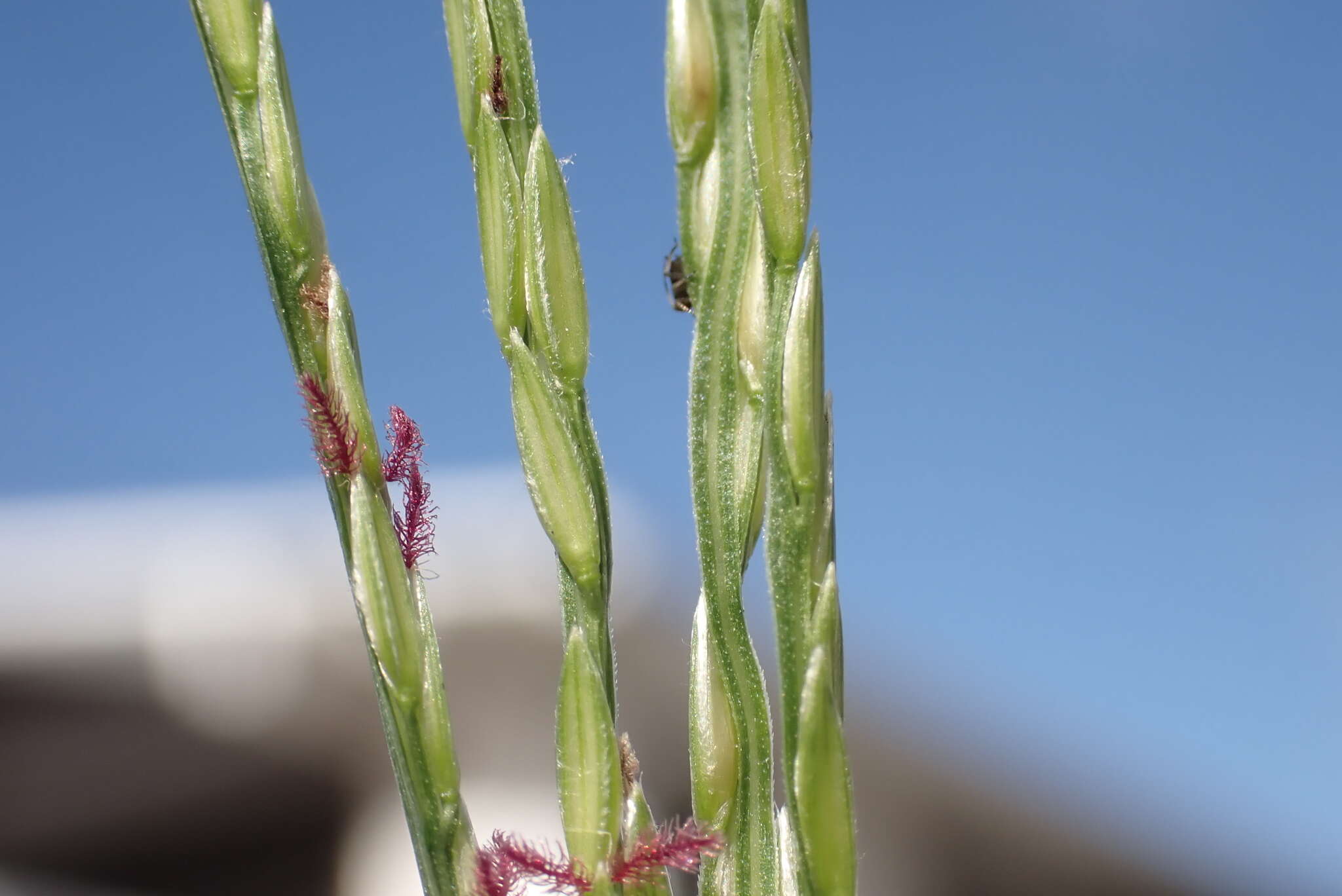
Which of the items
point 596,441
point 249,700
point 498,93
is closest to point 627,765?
point 596,441

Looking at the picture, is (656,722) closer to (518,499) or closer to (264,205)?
(518,499)

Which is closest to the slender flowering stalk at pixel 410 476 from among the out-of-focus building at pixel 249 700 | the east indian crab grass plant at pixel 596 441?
the east indian crab grass plant at pixel 596 441

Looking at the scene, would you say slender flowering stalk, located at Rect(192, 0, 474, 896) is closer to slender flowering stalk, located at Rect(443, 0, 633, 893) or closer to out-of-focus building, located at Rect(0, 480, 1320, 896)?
slender flowering stalk, located at Rect(443, 0, 633, 893)

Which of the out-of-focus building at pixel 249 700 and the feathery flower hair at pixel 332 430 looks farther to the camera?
the out-of-focus building at pixel 249 700

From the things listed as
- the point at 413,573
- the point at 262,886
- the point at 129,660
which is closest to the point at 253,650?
the point at 129,660

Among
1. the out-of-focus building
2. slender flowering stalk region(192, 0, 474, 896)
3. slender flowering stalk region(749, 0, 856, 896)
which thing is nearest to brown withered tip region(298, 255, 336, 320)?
slender flowering stalk region(192, 0, 474, 896)

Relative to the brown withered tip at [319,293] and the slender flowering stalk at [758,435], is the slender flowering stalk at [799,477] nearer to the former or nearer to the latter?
the slender flowering stalk at [758,435]
